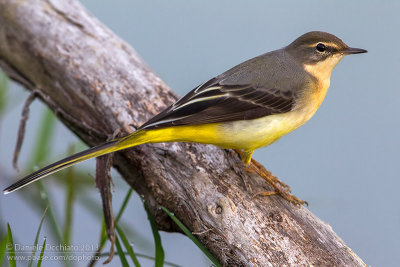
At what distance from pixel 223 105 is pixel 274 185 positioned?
688 mm

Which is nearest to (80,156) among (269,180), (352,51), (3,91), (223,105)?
(223,105)

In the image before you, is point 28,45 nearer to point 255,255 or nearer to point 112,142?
point 112,142

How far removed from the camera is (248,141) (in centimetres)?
371

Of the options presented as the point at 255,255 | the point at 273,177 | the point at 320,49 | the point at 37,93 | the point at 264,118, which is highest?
the point at 37,93

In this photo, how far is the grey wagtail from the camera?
3.57 m

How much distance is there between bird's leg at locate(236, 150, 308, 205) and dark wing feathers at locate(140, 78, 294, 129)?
1.38 ft

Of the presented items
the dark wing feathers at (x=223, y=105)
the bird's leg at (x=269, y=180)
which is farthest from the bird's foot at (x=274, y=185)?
the dark wing feathers at (x=223, y=105)

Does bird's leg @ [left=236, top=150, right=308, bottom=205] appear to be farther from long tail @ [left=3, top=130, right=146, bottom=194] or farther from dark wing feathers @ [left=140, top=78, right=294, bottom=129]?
long tail @ [left=3, top=130, right=146, bottom=194]

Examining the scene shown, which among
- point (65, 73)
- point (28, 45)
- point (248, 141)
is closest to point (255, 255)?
point (248, 141)

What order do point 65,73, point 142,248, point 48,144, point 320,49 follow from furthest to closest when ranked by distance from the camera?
point 48,144 < point 142,248 < point 65,73 < point 320,49

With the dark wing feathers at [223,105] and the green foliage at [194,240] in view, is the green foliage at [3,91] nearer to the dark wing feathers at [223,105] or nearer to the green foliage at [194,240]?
the dark wing feathers at [223,105]

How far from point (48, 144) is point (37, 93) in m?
0.99

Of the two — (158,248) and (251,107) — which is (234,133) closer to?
(251,107)

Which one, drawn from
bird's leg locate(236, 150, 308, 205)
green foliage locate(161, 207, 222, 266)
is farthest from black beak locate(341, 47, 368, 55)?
green foliage locate(161, 207, 222, 266)
